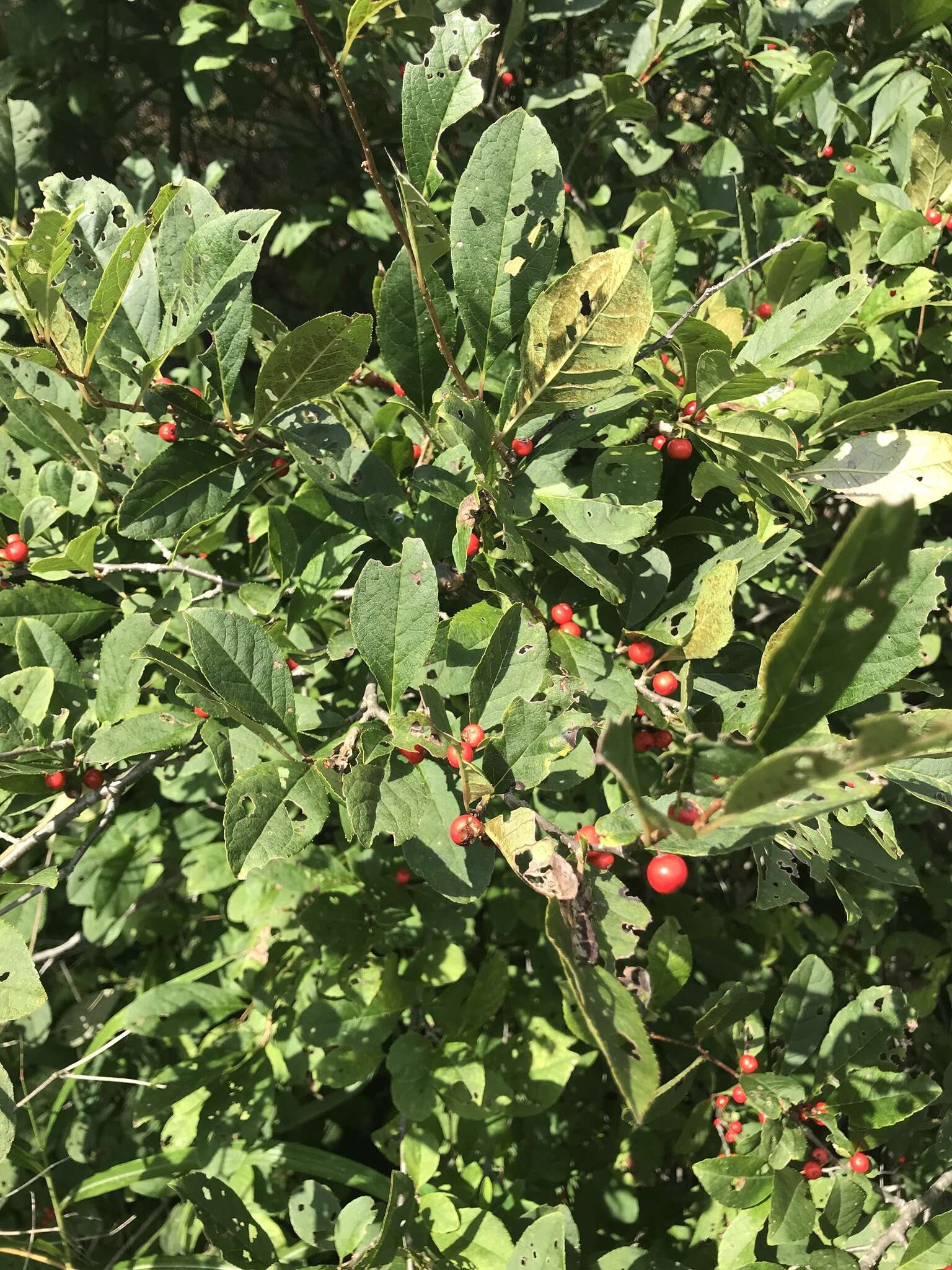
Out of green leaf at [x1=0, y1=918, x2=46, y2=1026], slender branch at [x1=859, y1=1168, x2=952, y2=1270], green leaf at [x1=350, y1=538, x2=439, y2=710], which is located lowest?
slender branch at [x1=859, y1=1168, x2=952, y2=1270]

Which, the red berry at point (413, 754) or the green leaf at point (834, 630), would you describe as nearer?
the green leaf at point (834, 630)

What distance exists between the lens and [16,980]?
117cm

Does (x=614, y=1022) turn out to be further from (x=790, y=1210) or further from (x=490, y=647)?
(x=790, y=1210)

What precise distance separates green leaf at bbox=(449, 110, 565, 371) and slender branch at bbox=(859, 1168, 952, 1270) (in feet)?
6.31

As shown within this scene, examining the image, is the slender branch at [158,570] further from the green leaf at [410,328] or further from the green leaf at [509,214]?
the green leaf at [509,214]

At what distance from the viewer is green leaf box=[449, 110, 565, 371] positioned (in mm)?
1269

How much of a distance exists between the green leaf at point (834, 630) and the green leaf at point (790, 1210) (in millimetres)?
1367

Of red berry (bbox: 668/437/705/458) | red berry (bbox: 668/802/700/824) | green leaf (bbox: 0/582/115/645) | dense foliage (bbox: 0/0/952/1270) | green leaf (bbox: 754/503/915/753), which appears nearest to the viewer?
green leaf (bbox: 754/503/915/753)

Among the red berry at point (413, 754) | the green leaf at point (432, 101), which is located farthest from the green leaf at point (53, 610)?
the green leaf at point (432, 101)

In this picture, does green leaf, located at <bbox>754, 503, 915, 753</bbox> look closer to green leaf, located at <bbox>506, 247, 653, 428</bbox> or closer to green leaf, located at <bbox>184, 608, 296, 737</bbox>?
green leaf, located at <bbox>506, 247, 653, 428</bbox>

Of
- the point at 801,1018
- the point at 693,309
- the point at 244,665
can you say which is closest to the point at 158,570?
the point at 244,665

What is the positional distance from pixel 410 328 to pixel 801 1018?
171 cm

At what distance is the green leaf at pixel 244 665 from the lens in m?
1.25

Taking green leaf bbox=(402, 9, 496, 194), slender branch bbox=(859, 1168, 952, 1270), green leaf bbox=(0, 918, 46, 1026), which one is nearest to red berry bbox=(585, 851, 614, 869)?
green leaf bbox=(0, 918, 46, 1026)
